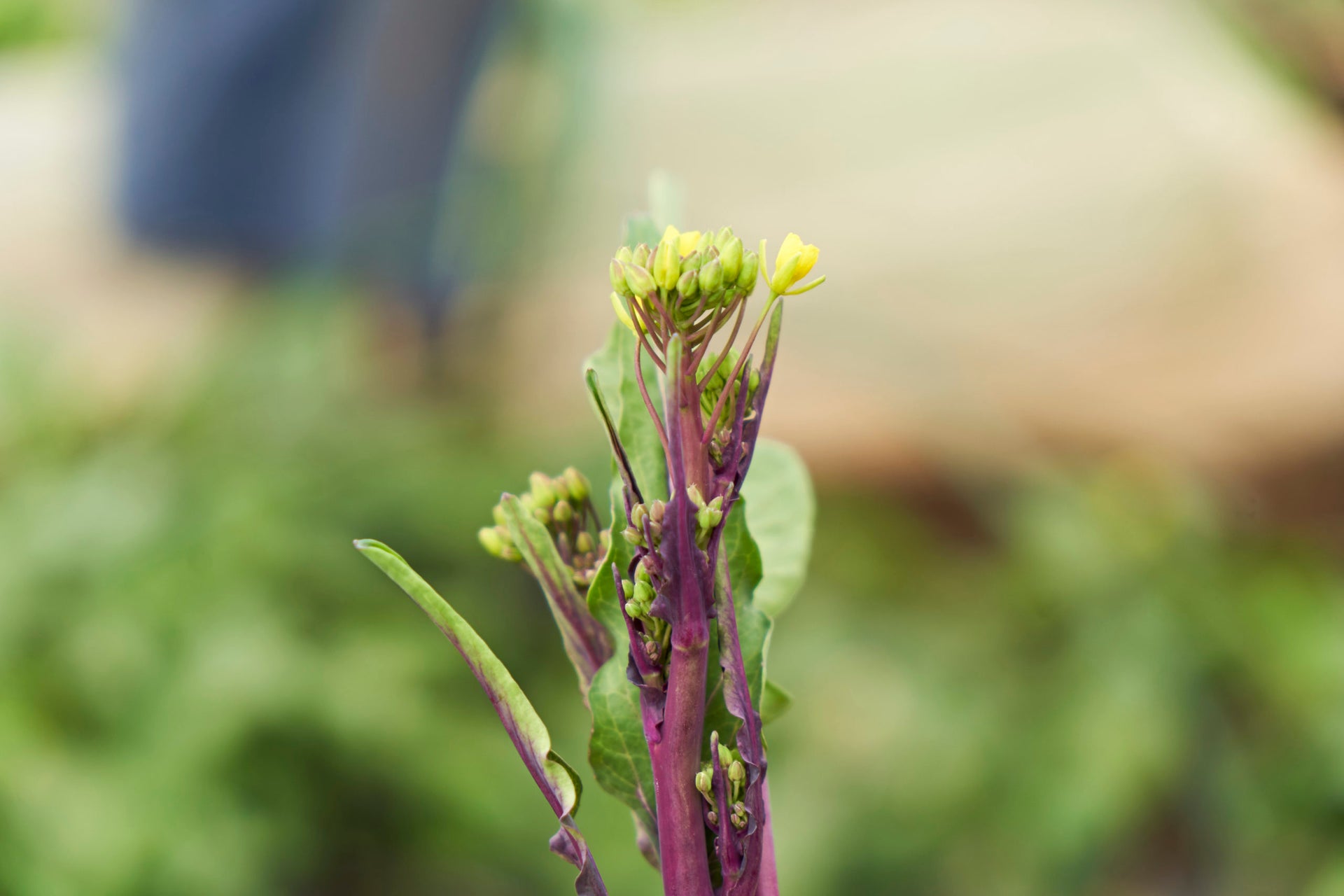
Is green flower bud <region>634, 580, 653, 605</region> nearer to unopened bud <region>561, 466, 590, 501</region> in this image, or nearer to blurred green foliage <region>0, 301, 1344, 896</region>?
unopened bud <region>561, 466, 590, 501</region>

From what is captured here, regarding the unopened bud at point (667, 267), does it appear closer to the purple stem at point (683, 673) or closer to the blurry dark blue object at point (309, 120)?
the purple stem at point (683, 673)

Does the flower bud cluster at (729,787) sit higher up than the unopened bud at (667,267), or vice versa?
the unopened bud at (667,267)

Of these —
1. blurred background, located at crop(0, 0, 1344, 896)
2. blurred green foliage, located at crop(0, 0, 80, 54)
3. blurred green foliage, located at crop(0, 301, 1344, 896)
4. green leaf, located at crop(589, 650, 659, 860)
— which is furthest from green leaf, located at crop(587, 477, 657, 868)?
blurred green foliage, located at crop(0, 0, 80, 54)

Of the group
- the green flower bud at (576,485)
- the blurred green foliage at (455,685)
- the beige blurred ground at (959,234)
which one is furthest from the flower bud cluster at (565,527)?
the beige blurred ground at (959,234)

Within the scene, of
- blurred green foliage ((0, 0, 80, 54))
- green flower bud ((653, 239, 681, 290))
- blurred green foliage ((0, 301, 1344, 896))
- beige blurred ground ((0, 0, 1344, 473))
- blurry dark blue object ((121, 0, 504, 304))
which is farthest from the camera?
blurred green foliage ((0, 0, 80, 54))

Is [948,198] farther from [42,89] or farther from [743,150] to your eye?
[42,89]

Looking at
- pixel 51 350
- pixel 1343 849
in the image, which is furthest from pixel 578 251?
pixel 1343 849

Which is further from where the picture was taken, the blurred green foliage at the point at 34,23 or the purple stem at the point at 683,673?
the blurred green foliage at the point at 34,23
